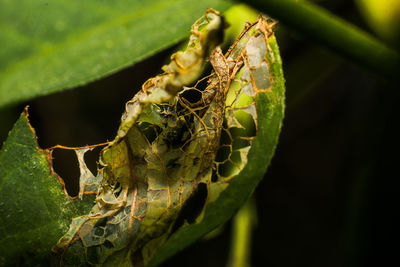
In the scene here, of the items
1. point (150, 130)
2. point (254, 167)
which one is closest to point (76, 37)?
point (150, 130)

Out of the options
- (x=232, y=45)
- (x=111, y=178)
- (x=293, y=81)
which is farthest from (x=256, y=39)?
(x=293, y=81)

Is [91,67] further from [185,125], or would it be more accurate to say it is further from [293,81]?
[293,81]

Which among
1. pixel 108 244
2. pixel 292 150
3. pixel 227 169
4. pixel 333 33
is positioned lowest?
pixel 108 244

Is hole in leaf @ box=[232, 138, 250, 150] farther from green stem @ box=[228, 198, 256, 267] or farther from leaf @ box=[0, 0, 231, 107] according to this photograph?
green stem @ box=[228, 198, 256, 267]

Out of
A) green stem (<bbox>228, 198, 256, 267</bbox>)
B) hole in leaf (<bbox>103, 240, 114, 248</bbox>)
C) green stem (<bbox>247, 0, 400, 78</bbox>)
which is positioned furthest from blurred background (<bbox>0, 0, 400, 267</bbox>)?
hole in leaf (<bbox>103, 240, 114, 248</bbox>)

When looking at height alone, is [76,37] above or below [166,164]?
above

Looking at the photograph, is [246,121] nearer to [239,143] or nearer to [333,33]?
[239,143]

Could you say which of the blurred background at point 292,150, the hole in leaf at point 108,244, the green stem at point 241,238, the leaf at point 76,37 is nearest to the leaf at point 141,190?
the hole in leaf at point 108,244
